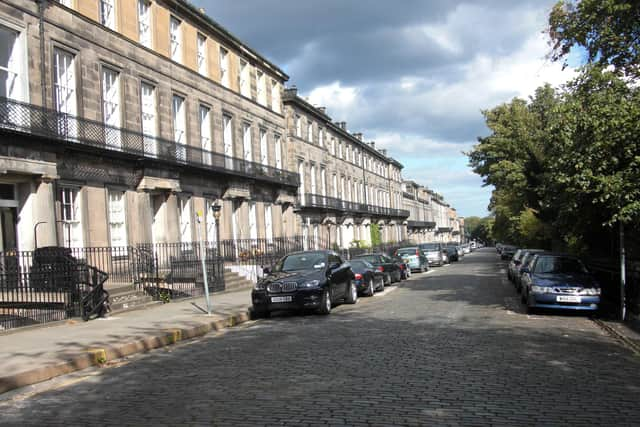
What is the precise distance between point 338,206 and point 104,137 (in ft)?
105

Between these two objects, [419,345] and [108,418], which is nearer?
[108,418]

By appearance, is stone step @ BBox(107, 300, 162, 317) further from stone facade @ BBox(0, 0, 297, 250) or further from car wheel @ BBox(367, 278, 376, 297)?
car wheel @ BBox(367, 278, 376, 297)

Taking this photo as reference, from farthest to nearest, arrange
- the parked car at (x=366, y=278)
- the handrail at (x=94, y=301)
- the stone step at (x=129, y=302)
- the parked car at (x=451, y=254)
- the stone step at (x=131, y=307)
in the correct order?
the parked car at (x=451, y=254), the parked car at (x=366, y=278), the stone step at (x=129, y=302), the stone step at (x=131, y=307), the handrail at (x=94, y=301)

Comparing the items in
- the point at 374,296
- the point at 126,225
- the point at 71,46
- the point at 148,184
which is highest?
the point at 71,46

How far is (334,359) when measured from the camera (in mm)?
7941

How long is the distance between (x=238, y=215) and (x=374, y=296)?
43.5 feet

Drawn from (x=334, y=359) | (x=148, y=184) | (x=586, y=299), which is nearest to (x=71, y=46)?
(x=148, y=184)

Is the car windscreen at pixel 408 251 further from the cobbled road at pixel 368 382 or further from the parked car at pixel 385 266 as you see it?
the cobbled road at pixel 368 382

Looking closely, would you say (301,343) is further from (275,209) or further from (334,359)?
(275,209)

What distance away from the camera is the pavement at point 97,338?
7.86 m

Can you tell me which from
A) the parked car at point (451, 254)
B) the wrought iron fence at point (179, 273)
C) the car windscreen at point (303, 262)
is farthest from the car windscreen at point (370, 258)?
the parked car at point (451, 254)

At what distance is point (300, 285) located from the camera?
13445 mm

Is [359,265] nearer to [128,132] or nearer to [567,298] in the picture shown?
[567,298]

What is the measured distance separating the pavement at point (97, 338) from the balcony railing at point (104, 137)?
21.5 feet
